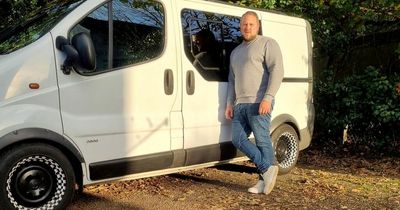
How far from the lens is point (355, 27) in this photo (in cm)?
857

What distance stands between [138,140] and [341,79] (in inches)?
234

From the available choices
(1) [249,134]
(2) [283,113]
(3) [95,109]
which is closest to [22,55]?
(3) [95,109]

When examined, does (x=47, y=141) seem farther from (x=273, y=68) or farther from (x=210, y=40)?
(x=273, y=68)

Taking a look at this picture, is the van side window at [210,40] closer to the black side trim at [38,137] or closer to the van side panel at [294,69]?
the van side panel at [294,69]

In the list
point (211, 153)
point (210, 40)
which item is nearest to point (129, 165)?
point (211, 153)

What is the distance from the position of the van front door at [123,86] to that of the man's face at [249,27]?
2.67 feet

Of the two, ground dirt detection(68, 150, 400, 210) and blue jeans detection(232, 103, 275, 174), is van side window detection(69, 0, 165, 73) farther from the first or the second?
ground dirt detection(68, 150, 400, 210)

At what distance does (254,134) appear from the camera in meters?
5.52

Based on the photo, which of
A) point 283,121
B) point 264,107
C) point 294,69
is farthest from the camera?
point 294,69

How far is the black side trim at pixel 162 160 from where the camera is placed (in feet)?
15.5

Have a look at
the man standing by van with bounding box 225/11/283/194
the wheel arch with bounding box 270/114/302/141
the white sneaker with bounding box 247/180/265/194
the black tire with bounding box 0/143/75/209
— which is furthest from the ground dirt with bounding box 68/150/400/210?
the wheel arch with bounding box 270/114/302/141

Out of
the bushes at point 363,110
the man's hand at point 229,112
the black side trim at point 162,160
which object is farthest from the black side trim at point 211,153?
the bushes at point 363,110

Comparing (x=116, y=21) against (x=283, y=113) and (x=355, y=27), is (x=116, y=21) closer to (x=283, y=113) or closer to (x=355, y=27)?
(x=283, y=113)

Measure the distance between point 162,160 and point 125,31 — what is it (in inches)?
52.2
